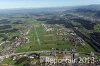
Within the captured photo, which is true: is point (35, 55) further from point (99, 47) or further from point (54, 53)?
point (99, 47)

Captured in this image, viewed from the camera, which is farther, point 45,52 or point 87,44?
point 87,44

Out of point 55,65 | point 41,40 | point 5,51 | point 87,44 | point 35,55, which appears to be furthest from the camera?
point 41,40

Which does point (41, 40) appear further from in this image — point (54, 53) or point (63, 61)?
point (63, 61)

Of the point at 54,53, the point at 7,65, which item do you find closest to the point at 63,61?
the point at 54,53

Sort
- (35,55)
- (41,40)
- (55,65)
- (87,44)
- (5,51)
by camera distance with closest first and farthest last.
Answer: (55,65) < (35,55) < (5,51) < (87,44) < (41,40)

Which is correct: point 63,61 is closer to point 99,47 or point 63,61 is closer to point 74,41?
point 99,47

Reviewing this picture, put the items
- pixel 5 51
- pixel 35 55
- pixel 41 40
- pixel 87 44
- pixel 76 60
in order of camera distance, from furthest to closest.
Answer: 1. pixel 41 40
2. pixel 87 44
3. pixel 5 51
4. pixel 35 55
5. pixel 76 60

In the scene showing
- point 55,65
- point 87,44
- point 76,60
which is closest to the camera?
point 55,65

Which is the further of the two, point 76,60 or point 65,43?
point 65,43

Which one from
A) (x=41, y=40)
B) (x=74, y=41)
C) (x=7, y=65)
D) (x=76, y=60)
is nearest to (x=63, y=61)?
(x=76, y=60)
